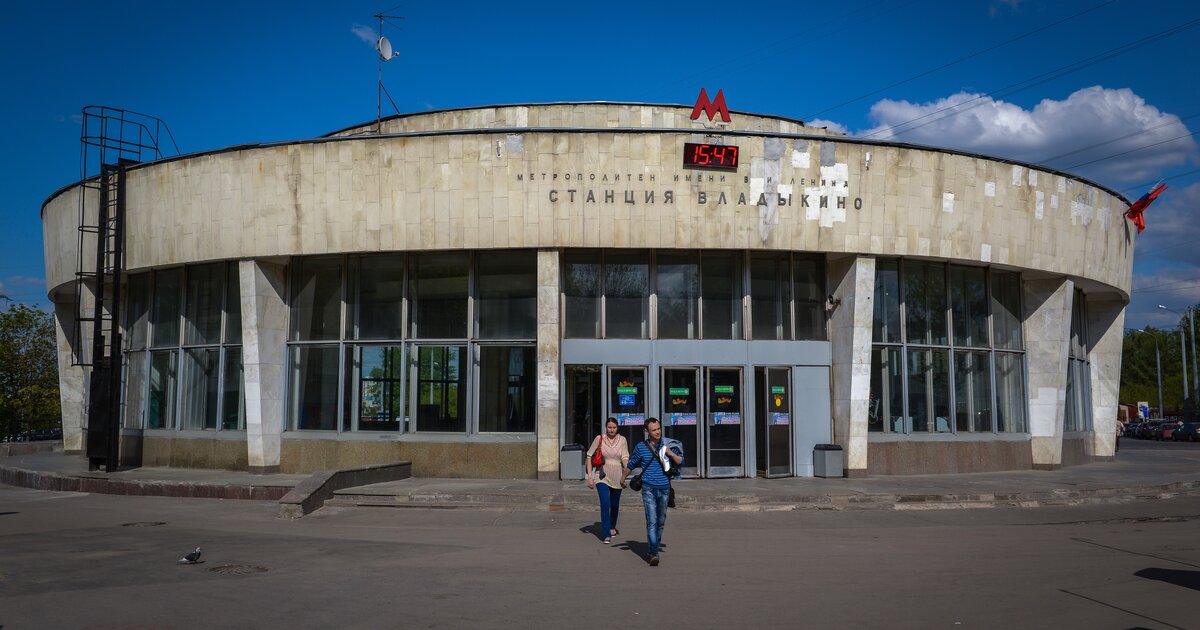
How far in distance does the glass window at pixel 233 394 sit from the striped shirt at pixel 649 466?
49.9 feet

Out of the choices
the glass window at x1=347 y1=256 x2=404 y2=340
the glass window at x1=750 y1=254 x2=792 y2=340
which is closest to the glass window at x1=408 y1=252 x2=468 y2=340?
the glass window at x1=347 y1=256 x2=404 y2=340

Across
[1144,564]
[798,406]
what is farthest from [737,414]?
[1144,564]

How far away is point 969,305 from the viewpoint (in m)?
25.1

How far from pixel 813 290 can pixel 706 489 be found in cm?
687

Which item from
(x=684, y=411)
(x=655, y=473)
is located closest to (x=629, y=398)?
(x=684, y=411)

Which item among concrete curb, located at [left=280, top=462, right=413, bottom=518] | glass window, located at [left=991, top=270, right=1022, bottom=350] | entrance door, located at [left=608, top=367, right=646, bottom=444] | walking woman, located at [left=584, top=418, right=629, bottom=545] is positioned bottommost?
concrete curb, located at [left=280, top=462, right=413, bottom=518]

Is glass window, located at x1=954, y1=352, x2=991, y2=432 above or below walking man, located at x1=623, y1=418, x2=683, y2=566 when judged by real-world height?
above

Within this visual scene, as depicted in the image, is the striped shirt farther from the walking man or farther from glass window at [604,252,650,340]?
glass window at [604,252,650,340]

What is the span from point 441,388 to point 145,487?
22.0ft

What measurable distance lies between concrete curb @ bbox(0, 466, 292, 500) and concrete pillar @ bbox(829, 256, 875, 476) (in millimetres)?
12703

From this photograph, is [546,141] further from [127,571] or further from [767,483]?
[127,571]

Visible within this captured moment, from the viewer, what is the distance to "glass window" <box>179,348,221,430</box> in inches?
961

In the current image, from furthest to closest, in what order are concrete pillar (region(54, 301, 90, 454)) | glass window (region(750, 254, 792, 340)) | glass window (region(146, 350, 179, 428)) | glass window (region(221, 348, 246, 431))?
1. concrete pillar (region(54, 301, 90, 454))
2. glass window (region(146, 350, 179, 428))
3. glass window (region(221, 348, 246, 431))
4. glass window (region(750, 254, 792, 340))

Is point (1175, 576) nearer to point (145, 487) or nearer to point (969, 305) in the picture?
point (969, 305)
